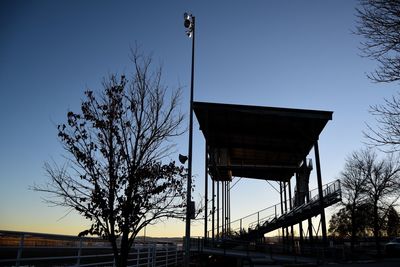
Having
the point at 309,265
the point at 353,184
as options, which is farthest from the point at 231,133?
the point at 353,184

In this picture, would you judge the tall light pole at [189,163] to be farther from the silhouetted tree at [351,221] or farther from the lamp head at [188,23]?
the silhouetted tree at [351,221]

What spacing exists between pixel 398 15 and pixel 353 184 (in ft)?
118

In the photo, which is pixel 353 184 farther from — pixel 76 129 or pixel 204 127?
pixel 76 129

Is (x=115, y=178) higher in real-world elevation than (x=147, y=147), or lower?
lower

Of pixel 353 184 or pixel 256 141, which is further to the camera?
pixel 353 184

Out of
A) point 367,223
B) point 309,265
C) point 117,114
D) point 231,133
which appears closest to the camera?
point 117,114

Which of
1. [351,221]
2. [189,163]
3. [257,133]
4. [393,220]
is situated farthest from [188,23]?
[393,220]

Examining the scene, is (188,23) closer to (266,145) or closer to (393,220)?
(266,145)

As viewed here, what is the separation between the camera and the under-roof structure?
86.8 feet

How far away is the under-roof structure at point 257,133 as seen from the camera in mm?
26453

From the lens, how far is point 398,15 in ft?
25.1

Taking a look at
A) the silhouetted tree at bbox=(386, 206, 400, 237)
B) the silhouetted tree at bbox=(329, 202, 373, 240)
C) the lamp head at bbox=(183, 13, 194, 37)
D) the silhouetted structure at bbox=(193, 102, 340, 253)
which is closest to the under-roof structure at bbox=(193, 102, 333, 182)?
the silhouetted structure at bbox=(193, 102, 340, 253)

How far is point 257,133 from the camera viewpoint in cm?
3042

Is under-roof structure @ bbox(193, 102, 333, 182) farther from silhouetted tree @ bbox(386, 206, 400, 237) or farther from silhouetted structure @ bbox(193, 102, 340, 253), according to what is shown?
silhouetted tree @ bbox(386, 206, 400, 237)
